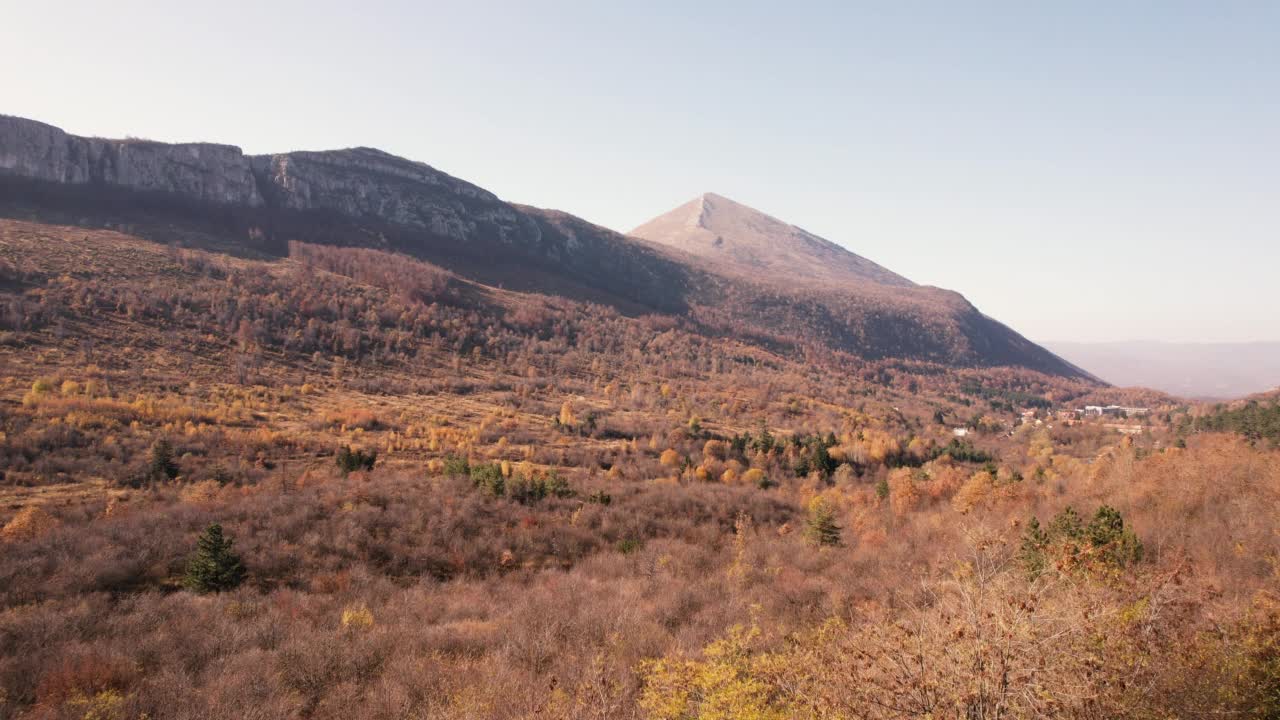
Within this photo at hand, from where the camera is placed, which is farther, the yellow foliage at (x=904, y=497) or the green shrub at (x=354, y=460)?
the green shrub at (x=354, y=460)

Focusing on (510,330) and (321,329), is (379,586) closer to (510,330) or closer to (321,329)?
(321,329)

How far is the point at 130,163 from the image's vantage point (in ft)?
508

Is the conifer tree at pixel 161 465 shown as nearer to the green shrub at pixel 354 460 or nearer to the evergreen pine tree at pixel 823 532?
the green shrub at pixel 354 460

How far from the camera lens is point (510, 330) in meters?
148

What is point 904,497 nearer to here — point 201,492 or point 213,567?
point 213,567

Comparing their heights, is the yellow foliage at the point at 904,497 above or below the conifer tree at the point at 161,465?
above

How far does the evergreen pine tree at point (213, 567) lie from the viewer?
23.2 m

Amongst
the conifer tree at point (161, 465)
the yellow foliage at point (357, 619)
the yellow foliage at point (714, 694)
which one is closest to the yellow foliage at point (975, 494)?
the yellow foliage at point (714, 694)

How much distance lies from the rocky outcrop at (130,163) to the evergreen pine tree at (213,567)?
184629 mm

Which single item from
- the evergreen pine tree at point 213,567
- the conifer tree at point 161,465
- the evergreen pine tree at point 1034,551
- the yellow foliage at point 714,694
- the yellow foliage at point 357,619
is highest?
the evergreen pine tree at point 1034,551

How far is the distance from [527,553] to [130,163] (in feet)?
667

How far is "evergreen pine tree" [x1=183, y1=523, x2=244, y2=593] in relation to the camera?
23.2m

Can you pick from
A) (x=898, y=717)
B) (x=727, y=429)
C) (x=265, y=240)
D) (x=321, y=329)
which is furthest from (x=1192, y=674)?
(x=265, y=240)

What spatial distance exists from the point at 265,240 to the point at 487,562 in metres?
166
